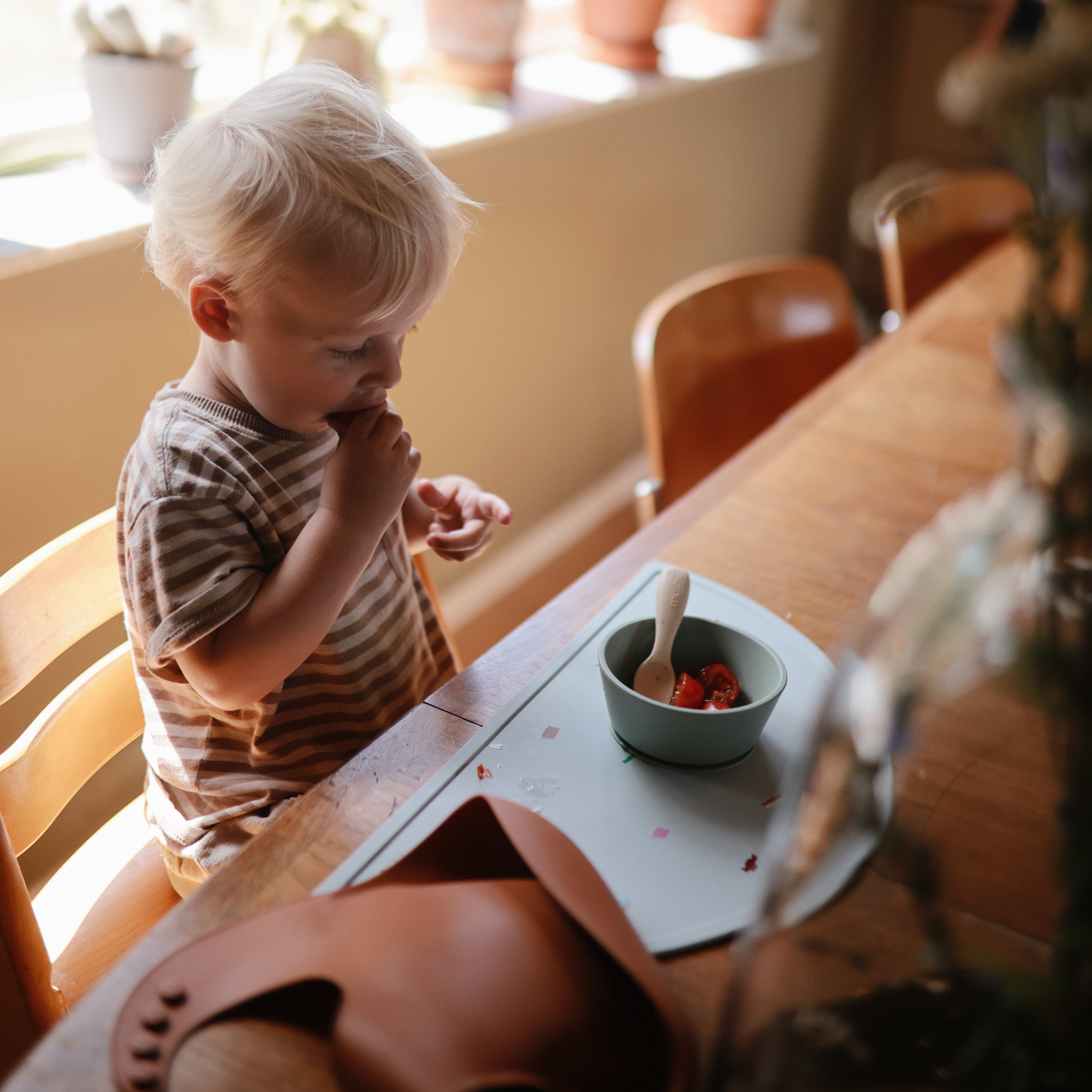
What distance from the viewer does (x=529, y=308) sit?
180 centimetres

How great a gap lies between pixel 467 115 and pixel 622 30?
56 cm

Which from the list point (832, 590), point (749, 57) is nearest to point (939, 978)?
point (832, 590)

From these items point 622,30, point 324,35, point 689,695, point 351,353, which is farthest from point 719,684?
point 622,30

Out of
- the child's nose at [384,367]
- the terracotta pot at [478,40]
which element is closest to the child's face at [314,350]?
the child's nose at [384,367]

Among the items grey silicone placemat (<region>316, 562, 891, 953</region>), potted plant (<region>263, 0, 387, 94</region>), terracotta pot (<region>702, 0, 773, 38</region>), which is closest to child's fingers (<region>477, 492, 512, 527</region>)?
grey silicone placemat (<region>316, 562, 891, 953</region>)

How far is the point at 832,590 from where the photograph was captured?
85 centimetres

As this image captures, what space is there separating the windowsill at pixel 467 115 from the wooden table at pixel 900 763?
621 millimetres

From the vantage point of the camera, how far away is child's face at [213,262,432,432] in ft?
2.37

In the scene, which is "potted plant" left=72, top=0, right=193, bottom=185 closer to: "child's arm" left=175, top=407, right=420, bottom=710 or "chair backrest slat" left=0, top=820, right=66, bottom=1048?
"child's arm" left=175, top=407, right=420, bottom=710

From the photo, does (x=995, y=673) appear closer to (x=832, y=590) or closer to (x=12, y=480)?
(x=832, y=590)

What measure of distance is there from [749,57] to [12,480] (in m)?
1.88

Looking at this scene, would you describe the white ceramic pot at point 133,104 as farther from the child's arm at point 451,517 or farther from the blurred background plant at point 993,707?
the blurred background plant at point 993,707

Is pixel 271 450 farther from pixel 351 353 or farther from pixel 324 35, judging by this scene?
pixel 324 35

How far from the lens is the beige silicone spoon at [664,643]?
0.68 meters
